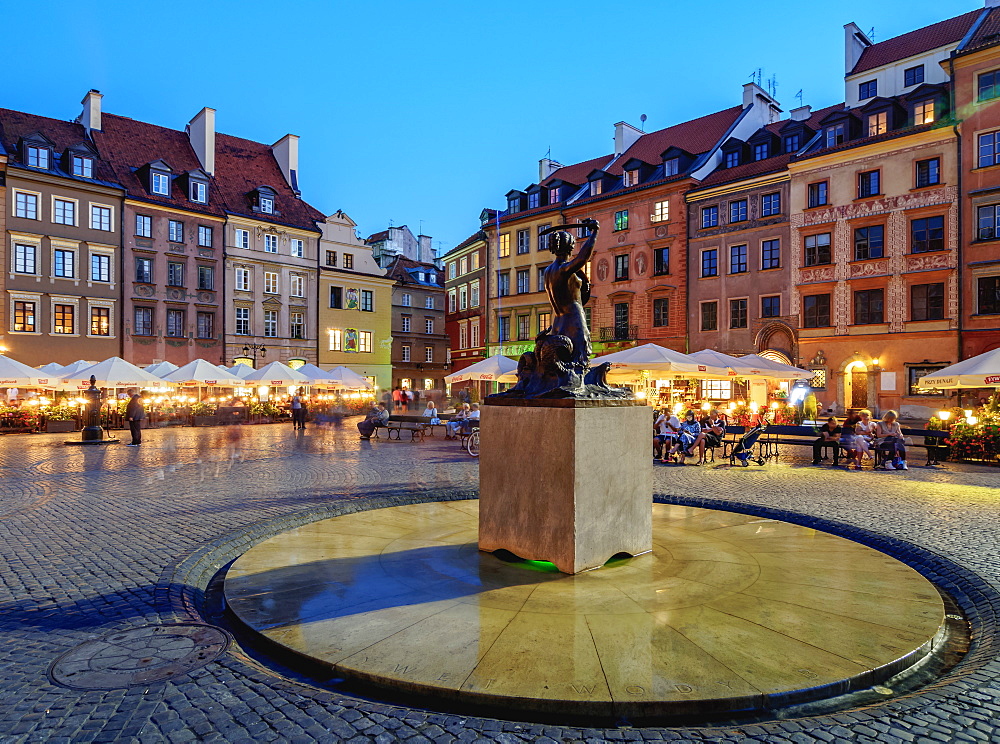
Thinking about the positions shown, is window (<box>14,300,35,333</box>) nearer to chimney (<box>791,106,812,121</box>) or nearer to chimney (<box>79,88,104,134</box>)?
chimney (<box>79,88,104,134</box>)

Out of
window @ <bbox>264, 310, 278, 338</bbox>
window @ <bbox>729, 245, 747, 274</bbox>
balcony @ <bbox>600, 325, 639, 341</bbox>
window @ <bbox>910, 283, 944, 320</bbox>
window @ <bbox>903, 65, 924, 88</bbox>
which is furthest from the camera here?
window @ <bbox>264, 310, 278, 338</bbox>

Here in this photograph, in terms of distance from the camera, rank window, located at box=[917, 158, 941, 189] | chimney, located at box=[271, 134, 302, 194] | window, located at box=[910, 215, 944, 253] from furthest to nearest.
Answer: chimney, located at box=[271, 134, 302, 194], window, located at box=[917, 158, 941, 189], window, located at box=[910, 215, 944, 253]

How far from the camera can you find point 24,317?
35062 mm

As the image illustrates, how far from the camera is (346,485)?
1187 centimetres

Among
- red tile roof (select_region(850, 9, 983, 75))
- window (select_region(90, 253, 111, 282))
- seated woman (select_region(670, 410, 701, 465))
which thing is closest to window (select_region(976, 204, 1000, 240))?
red tile roof (select_region(850, 9, 983, 75))

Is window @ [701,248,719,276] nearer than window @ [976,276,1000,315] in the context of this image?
No

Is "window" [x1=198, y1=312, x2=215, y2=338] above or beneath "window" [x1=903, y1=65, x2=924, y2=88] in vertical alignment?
beneath

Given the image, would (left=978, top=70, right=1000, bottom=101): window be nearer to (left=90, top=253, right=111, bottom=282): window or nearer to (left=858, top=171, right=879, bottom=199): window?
(left=858, top=171, right=879, bottom=199): window

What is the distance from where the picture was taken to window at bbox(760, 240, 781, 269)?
34.2 metres

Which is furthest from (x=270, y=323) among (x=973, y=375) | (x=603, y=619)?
(x=603, y=619)

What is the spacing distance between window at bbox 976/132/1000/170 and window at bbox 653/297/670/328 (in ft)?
52.9

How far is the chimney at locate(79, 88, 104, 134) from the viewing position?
40.6 m

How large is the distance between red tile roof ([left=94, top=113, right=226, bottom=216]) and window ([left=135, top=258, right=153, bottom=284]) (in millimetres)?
3806

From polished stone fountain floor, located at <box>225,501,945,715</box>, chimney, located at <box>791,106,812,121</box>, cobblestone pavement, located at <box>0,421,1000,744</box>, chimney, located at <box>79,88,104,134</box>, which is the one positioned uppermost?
chimney, located at <box>79,88,104,134</box>
